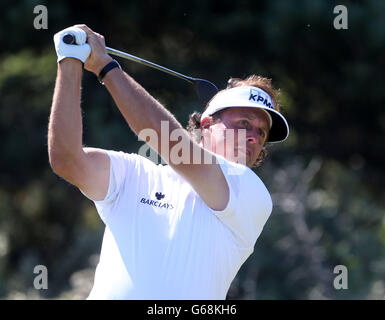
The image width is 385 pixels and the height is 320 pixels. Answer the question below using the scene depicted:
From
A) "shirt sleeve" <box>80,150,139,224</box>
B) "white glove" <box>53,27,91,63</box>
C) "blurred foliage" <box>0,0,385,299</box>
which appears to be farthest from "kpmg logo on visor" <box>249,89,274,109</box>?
"blurred foliage" <box>0,0,385,299</box>

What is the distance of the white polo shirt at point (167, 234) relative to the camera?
3.13 metres

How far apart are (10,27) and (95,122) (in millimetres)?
1663

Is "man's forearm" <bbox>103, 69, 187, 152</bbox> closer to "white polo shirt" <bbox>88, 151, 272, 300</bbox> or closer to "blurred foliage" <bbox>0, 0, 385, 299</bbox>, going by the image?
"white polo shirt" <bbox>88, 151, 272, 300</bbox>

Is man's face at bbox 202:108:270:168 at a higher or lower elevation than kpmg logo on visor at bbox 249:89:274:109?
lower

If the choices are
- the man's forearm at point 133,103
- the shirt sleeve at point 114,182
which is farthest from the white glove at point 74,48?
the shirt sleeve at point 114,182

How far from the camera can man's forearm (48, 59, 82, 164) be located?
3043 millimetres

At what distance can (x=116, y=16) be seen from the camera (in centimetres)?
1064

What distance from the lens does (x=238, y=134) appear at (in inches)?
141

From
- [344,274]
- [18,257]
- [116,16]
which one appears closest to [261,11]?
[116,16]

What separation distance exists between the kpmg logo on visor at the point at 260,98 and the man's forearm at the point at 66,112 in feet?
2.84

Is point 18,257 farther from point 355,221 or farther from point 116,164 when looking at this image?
point 116,164

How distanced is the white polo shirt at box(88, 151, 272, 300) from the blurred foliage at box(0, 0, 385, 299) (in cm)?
500

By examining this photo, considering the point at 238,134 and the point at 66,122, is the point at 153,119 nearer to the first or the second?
the point at 66,122

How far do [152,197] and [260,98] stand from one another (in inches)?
27.8
